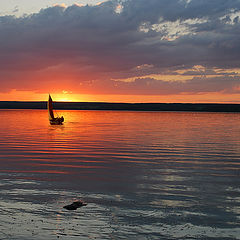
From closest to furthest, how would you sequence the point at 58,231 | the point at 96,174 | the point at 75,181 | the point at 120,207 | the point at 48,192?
the point at 58,231 < the point at 120,207 < the point at 48,192 < the point at 75,181 < the point at 96,174

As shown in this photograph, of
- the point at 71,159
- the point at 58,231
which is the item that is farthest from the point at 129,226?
the point at 71,159

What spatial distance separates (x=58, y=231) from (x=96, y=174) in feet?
37.9

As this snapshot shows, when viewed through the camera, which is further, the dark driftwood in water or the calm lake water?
the dark driftwood in water

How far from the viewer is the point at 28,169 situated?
82.6ft

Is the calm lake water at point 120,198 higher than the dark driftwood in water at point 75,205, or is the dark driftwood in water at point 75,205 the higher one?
the dark driftwood in water at point 75,205

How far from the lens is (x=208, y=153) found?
35719 mm

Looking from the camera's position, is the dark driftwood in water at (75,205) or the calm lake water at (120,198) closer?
the calm lake water at (120,198)

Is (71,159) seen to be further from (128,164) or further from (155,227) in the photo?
(155,227)

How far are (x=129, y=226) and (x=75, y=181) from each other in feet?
29.3

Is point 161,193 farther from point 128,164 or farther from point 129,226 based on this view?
point 128,164

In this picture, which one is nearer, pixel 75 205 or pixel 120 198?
pixel 75 205

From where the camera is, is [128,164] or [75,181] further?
[128,164]

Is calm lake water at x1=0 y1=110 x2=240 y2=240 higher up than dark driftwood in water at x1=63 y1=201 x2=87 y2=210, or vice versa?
dark driftwood in water at x1=63 y1=201 x2=87 y2=210

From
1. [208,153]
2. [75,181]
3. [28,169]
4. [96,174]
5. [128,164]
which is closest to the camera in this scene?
[75,181]
